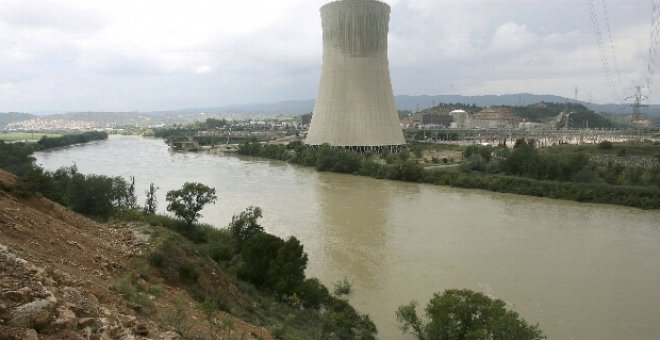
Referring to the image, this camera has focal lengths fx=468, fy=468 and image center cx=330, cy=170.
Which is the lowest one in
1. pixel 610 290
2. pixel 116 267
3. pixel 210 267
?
pixel 610 290

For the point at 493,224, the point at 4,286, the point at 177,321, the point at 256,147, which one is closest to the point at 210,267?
the point at 177,321

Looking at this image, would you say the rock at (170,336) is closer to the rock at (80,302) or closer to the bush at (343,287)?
the rock at (80,302)

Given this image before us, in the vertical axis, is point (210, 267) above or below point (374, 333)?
above

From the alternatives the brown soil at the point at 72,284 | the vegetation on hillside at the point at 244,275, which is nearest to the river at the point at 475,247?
the vegetation on hillside at the point at 244,275

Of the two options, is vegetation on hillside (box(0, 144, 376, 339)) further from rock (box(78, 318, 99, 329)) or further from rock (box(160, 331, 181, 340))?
rock (box(78, 318, 99, 329))

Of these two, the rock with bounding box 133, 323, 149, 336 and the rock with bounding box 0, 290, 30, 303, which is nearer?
the rock with bounding box 0, 290, 30, 303

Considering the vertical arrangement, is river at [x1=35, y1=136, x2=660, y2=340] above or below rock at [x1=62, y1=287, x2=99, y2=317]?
below

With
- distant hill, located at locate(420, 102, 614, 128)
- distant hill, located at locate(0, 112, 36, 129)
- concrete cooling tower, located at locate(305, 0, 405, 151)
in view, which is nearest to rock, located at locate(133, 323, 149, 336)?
concrete cooling tower, located at locate(305, 0, 405, 151)

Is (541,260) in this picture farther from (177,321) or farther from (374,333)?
(177,321)
